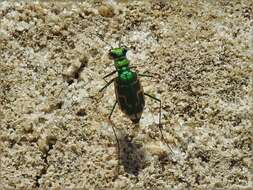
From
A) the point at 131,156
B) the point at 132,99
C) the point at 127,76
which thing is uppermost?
the point at 127,76

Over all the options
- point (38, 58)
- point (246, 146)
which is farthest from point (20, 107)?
point (246, 146)

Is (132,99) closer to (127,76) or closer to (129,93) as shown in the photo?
(129,93)

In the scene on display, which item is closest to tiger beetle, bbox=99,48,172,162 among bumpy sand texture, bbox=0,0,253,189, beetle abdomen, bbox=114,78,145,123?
beetle abdomen, bbox=114,78,145,123

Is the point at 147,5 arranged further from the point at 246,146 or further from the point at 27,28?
the point at 246,146

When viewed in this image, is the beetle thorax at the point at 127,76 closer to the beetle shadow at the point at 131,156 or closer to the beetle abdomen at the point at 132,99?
the beetle abdomen at the point at 132,99

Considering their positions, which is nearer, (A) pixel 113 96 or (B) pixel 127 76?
(B) pixel 127 76

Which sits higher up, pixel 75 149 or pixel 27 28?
pixel 27 28

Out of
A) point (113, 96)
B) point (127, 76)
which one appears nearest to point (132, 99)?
point (127, 76)
